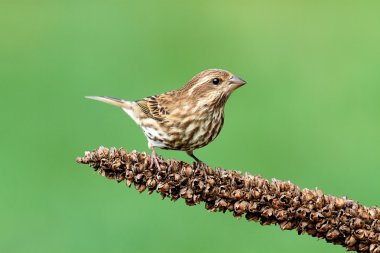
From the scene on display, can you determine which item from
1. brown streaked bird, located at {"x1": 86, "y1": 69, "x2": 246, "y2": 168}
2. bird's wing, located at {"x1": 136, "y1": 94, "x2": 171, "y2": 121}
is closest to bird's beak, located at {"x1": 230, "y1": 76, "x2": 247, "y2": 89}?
brown streaked bird, located at {"x1": 86, "y1": 69, "x2": 246, "y2": 168}

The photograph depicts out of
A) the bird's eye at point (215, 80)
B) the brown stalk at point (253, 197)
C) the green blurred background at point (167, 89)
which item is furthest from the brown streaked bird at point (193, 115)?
the green blurred background at point (167, 89)

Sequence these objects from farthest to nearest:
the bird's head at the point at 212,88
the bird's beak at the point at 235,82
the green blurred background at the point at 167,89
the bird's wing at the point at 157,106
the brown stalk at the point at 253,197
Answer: the green blurred background at the point at 167,89 < the bird's wing at the point at 157,106 < the bird's head at the point at 212,88 < the bird's beak at the point at 235,82 < the brown stalk at the point at 253,197

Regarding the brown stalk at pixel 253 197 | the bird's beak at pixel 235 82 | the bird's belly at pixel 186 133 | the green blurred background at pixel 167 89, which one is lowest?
the brown stalk at pixel 253 197

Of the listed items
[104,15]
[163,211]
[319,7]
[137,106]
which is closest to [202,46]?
[104,15]

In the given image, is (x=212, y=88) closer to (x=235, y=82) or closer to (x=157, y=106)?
(x=235, y=82)

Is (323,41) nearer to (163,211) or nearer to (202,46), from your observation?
(202,46)

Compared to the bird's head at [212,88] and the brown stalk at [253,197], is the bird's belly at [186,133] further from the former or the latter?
the brown stalk at [253,197]

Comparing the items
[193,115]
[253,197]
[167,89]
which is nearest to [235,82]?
[193,115]

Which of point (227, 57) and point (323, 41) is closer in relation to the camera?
point (227, 57)
